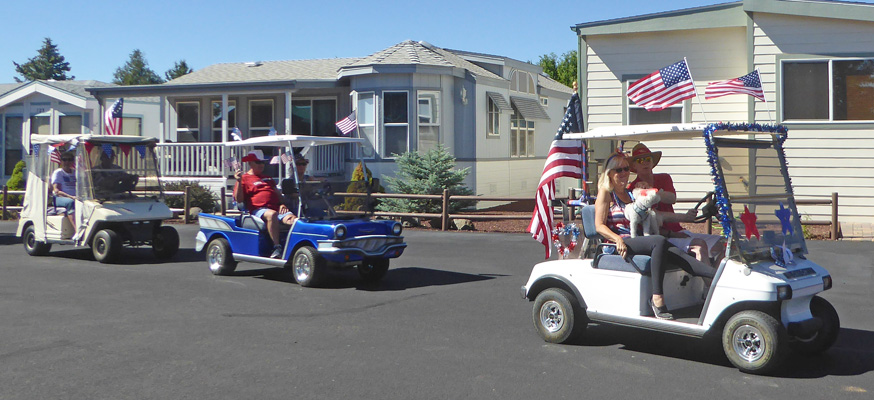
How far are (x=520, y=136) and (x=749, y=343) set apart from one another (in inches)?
909

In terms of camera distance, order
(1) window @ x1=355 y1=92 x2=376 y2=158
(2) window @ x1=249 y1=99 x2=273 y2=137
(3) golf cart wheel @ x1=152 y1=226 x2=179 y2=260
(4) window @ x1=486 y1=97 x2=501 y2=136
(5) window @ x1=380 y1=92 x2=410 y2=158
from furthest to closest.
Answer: (2) window @ x1=249 y1=99 x2=273 y2=137 < (4) window @ x1=486 y1=97 x2=501 y2=136 < (1) window @ x1=355 y1=92 x2=376 y2=158 < (5) window @ x1=380 y1=92 x2=410 y2=158 < (3) golf cart wheel @ x1=152 y1=226 x2=179 y2=260

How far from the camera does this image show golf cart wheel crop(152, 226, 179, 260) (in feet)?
45.9

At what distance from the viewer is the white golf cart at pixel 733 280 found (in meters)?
6.30

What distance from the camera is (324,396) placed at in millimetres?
5883

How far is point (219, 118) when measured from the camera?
90.3ft

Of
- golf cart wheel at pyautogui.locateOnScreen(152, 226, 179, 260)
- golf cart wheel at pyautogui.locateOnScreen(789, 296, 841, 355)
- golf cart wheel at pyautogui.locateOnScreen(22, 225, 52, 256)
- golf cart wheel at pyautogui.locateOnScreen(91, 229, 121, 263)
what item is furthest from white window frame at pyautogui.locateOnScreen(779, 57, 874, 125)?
golf cart wheel at pyautogui.locateOnScreen(22, 225, 52, 256)

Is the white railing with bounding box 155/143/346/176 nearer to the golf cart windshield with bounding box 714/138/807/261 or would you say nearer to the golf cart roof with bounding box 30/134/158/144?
the golf cart roof with bounding box 30/134/158/144

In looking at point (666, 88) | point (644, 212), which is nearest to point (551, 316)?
point (644, 212)

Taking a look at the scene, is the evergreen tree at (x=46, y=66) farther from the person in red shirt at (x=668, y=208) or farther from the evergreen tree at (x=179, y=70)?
the person in red shirt at (x=668, y=208)

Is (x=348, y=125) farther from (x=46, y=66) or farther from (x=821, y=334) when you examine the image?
(x=46, y=66)

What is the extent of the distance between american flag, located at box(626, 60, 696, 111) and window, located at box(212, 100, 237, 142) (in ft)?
61.3

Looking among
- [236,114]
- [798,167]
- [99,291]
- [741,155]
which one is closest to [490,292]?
[741,155]

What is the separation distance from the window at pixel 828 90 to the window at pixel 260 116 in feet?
52.2

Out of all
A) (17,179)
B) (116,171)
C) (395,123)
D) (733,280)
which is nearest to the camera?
(733,280)
